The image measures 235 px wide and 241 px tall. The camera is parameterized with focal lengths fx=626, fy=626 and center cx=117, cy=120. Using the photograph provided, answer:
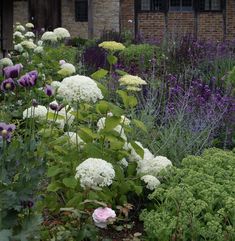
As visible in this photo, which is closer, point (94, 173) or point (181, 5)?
point (94, 173)

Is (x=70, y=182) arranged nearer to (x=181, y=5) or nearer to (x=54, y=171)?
(x=54, y=171)

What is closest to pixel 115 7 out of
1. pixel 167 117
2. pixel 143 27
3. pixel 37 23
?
pixel 143 27

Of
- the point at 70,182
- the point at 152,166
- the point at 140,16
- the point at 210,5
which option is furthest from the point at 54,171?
the point at 210,5

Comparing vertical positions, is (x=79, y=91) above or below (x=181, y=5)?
below

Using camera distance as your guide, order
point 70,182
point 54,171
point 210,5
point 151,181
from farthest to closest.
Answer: point 210,5 < point 151,181 < point 54,171 < point 70,182

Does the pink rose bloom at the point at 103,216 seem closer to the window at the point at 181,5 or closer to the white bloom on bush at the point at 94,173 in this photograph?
the white bloom on bush at the point at 94,173

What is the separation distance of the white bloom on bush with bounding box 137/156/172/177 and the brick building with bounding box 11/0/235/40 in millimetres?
18139

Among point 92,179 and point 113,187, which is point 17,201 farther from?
Result: point 113,187

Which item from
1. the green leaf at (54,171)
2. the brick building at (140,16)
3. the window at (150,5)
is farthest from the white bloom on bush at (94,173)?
the window at (150,5)

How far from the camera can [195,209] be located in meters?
3.37

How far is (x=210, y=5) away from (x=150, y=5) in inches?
85.4

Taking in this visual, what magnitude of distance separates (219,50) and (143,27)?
38.1 feet

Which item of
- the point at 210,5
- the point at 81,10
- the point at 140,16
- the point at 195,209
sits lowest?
the point at 195,209

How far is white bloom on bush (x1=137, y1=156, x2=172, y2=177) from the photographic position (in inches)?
160
